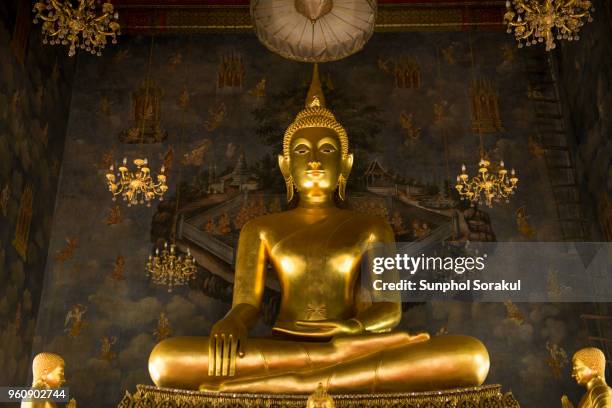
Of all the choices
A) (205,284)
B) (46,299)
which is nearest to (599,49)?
(205,284)

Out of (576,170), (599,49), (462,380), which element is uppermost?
(599,49)

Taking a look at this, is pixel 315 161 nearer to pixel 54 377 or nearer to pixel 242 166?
pixel 242 166

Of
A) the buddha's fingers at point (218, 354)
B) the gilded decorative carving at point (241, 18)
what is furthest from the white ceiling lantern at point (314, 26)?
the buddha's fingers at point (218, 354)

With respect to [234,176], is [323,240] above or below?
below

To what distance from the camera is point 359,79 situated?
6.68 meters

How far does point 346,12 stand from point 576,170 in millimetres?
2363

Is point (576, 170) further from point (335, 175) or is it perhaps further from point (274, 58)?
point (274, 58)

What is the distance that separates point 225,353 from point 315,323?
61cm

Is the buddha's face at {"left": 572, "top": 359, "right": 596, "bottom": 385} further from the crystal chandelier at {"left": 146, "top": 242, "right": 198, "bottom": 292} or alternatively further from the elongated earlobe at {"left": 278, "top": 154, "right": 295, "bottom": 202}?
the crystal chandelier at {"left": 146, "top": 242, "right": 198, "bottom": 292}

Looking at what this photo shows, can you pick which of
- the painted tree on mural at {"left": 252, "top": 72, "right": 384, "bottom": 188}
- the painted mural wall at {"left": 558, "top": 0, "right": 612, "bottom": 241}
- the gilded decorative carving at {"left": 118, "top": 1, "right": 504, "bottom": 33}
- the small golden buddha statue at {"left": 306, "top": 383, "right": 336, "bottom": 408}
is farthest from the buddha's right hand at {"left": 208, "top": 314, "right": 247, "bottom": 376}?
the gilded decorative carving at {"left": 118, "top": 1, "right": 504, "bottom": 33}

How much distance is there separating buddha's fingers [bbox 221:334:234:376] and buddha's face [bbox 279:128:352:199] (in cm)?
171

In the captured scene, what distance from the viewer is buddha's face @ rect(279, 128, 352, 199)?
17.4 ft

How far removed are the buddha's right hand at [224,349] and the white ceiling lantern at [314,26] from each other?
102 inches

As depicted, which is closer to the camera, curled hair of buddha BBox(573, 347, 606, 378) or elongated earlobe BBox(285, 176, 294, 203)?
curled hair of buddha BBox(573, 347, 606, 378)
